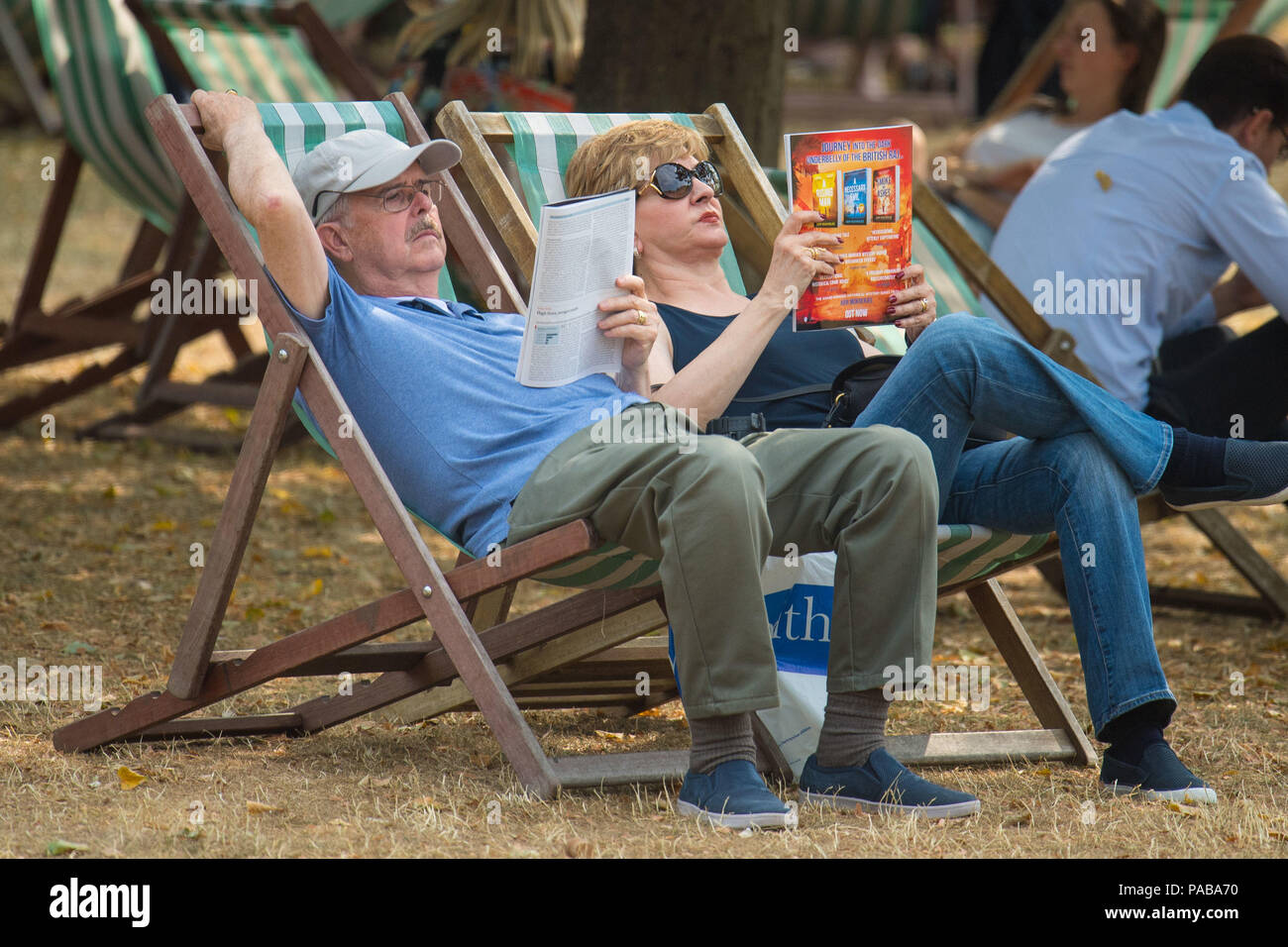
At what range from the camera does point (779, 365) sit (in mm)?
3320

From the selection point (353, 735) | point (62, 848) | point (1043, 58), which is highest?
point (1043, 58)

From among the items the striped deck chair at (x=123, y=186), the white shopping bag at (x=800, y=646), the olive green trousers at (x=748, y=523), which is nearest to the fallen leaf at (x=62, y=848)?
the olive green trousers at (x=748, y=523)

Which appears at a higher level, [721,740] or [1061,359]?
[1061,359]

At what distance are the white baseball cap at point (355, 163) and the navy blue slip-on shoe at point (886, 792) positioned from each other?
4.44ft

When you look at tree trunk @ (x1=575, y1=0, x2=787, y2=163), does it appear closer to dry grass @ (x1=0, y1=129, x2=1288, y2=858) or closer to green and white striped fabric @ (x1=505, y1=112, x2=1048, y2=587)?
green and white striped fabric @ (x1=505, y1=112, x2=1048, y2=587)

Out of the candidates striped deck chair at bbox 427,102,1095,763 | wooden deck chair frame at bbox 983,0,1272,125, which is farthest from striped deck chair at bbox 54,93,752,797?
wooden deck chair frame at bbox 983,0,1272,125

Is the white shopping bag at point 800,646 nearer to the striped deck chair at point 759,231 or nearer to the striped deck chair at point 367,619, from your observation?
the striped deck chair at point 367,619

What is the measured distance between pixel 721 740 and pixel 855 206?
1.08 metres

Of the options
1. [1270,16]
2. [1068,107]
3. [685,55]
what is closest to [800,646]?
[685,55]

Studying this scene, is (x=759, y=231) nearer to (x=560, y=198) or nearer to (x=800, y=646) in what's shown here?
(x=560, y=198)

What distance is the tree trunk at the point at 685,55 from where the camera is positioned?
16.7ft

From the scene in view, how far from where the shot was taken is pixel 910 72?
18.6m

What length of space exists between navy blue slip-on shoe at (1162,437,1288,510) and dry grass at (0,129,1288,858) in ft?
1.81
